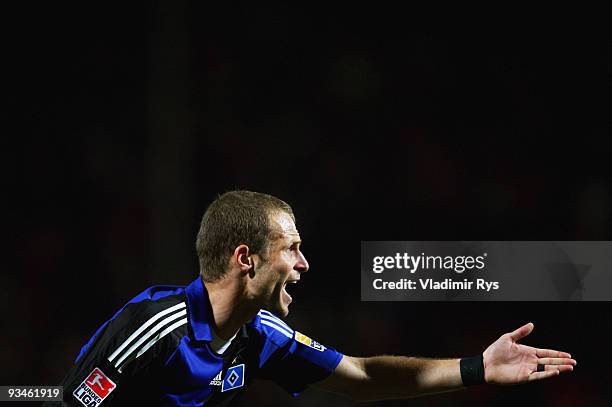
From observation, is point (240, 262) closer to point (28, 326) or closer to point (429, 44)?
point (28, 326)

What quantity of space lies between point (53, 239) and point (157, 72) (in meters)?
1.47

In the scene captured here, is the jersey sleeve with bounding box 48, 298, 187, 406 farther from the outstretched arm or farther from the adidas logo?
the outstretched arm

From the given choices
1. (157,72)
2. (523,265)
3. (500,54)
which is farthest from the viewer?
(500,54)

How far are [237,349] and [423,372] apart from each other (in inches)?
26.6

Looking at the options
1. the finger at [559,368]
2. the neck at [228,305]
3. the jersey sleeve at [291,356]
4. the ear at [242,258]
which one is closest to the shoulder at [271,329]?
the jersey sleeve at [291,356]

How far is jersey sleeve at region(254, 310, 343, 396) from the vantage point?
3377mm

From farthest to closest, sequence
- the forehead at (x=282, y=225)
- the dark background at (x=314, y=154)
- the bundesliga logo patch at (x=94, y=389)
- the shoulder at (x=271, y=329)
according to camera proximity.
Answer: the dark background at (x=314, y=154) < the shoulder at (x=271, y=329) < the forehead at (x=282, y=225) < the bundesliga logo patch at (x=94, y=389)

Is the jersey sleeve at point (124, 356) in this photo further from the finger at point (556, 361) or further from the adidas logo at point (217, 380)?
the finger at point (556, 361)

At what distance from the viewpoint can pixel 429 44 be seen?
708 centimetres

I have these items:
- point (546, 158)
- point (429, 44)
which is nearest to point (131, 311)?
point (546, 158)

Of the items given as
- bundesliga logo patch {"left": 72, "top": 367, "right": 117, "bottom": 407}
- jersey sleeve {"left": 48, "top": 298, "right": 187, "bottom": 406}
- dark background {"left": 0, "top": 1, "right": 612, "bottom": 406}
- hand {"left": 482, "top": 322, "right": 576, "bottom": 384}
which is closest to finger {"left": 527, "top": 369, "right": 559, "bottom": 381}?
hand {"left": 482, "top": 322, "right": 576, "bottom": 384}

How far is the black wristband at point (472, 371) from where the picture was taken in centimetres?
324

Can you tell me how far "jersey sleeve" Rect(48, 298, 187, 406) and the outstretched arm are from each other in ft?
2.37

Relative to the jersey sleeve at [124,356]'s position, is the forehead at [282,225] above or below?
above
